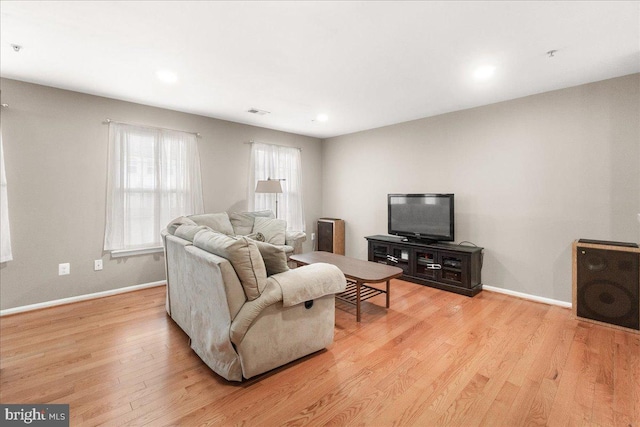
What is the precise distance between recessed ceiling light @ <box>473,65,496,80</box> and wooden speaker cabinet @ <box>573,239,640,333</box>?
1.86 m

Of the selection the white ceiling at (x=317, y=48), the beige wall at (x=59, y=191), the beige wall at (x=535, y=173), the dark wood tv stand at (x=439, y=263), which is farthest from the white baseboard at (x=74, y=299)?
the beige wall at (x=535, y=173)

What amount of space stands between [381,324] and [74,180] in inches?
148

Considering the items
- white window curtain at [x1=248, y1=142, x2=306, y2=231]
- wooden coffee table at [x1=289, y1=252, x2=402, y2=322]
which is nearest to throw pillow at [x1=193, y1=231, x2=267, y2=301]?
wooden coffee table at [x1=289, y1=252, x2=402, y2=322]

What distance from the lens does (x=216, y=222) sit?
3889mm

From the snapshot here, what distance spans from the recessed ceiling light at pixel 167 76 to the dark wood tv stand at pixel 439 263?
3346 millimetres

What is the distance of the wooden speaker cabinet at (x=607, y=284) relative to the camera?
252 centimetres

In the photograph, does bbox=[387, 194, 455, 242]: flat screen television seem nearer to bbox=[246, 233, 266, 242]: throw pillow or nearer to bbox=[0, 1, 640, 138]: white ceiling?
bbox=[0, 1, 640, 138]: white ceiling

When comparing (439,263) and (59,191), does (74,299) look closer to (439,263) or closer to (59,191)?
(59,191)

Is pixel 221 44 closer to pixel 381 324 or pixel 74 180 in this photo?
pixel 74 180

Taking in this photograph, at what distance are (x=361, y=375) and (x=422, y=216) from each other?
267cm

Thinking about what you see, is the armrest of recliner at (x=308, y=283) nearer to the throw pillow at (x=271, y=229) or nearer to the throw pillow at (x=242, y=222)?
the throw pillow at (x=271, y=229)

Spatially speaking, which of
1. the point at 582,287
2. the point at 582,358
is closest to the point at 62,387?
the point at 582,358

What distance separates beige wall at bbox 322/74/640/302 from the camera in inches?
112

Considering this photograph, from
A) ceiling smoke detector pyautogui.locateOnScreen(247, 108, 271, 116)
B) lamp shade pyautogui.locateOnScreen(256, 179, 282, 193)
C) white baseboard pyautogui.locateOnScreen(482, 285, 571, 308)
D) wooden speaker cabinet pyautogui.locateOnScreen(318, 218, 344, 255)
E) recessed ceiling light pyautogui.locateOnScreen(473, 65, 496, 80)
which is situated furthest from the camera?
wooden speaker cabinet pyautogui.locateOnScreen(318, 218, 344, 255)
